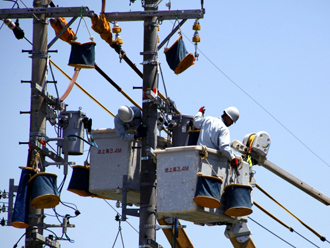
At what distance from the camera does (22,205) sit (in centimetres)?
1945

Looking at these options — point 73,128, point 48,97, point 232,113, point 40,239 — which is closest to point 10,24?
point 48,97

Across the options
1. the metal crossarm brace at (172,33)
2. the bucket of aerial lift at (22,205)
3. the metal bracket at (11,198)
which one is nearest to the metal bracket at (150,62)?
the metal crossarm brace at (172,33)

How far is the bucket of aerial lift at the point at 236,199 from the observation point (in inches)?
768

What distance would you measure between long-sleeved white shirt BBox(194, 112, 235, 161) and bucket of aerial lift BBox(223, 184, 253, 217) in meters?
0.62

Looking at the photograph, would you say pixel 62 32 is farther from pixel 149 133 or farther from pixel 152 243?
pixel 152 243

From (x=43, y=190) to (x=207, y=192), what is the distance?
323 centimetres

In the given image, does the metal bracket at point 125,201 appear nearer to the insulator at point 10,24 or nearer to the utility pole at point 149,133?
the utility pole at point 149,133

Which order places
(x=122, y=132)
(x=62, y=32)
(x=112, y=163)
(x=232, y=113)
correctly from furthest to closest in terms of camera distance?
1. (x=112, y=163)
2. (x=122, y=132)
3. (x=232, y=113)
4. (x=62, y=32)

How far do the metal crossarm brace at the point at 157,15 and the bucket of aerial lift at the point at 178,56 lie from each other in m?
0.57

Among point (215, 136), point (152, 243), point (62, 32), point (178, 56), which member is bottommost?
point (152, 243)

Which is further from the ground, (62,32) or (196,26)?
(62,32)

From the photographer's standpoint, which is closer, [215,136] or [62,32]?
[215,136]

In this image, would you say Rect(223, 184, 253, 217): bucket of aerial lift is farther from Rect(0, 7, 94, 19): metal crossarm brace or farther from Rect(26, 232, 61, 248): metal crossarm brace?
Rect(0, 7, 94, 19): metal crossarm brace

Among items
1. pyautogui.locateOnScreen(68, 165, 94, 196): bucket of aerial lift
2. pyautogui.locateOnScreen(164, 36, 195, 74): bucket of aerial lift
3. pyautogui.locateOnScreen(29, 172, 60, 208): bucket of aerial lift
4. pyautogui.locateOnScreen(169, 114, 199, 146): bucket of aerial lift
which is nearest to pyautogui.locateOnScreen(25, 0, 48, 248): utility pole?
pyautogui.locateOnScreen(29, 172, 60, 208): bucket of aerial lift
